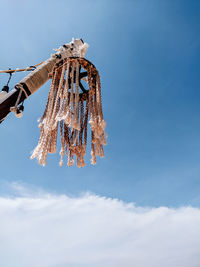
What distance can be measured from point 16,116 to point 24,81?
67 centimetres

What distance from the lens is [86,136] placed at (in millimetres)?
3010

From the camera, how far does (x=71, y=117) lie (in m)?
2.49

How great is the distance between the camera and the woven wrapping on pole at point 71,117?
8.20 ft

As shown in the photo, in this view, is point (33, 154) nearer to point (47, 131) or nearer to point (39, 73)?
point (47, 131)

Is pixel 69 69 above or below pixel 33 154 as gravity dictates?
above

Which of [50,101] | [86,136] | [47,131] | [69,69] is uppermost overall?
[69,69]

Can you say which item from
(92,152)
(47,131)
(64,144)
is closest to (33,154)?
(47,131)

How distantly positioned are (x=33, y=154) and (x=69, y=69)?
5.27 feet

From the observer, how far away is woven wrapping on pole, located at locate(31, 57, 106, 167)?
8.20 ft

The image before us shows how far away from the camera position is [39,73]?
3.26 metres

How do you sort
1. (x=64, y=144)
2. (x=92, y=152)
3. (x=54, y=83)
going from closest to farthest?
(x=92, y=152), (x=64, y=144), (x=54, y=83)

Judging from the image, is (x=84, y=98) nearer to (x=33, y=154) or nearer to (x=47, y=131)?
(x=47, y=131)

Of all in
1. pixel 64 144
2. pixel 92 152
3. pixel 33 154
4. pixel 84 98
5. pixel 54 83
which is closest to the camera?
pixel 33 154

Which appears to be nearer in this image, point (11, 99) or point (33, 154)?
point (33, 154)
